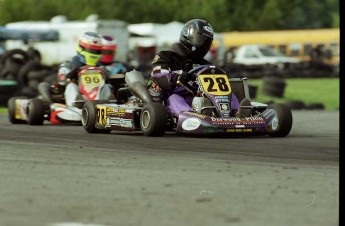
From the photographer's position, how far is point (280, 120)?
9797 mm

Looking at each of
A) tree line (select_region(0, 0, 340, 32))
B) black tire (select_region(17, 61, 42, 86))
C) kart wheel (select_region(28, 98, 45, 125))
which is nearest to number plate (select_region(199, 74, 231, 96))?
kart wheel (select_region(28, 98, 45, 125))

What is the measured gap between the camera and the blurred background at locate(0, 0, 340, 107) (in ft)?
71.9

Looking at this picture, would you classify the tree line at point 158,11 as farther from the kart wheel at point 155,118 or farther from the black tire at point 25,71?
the kart wheel at point 155,118

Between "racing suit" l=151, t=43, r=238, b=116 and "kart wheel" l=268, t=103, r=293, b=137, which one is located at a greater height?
"racing suit" l=151, t=43, r=238, b=116

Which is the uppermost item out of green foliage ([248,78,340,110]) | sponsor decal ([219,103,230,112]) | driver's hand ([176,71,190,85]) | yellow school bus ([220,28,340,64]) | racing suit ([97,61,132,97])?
driver's hand ([176,71,190,85])

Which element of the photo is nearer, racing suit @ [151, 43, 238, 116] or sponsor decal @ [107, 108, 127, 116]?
racing suit @ [151, 43, 238, 116]

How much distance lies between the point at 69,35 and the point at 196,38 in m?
26.2

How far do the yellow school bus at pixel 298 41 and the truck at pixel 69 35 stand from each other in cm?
617

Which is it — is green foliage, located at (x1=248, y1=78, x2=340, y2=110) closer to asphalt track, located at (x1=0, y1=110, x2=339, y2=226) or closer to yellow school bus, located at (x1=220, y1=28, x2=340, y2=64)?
yellow school bus, located at (x1=220, y1=28, x2=340, y2=64)

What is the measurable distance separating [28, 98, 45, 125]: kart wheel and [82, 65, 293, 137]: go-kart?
2.00 meters

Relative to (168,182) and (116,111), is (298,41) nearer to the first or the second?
(116,111)

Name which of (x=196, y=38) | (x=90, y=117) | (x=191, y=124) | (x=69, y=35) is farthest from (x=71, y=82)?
(x=69, y=35)

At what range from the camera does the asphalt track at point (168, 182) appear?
4.84 m

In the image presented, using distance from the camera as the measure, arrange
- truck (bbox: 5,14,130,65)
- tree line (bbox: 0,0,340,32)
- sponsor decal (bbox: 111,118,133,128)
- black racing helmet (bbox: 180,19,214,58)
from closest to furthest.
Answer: sponsor decal (bbox: 111,118,133,128) < black racing helmet (bbox: 180,19,214,58) < truck (bbox: 5,14,130,65) < tree line (bbox: 0,0,340,32)
